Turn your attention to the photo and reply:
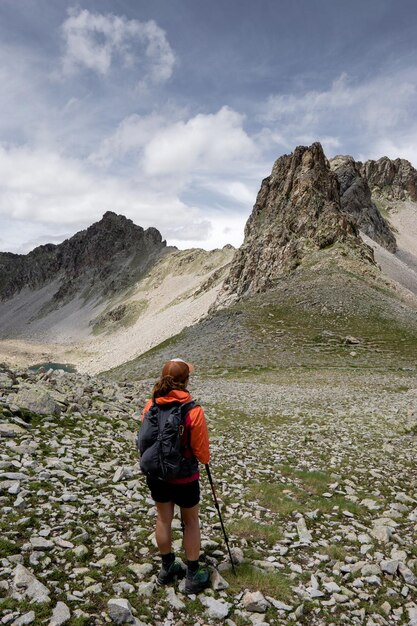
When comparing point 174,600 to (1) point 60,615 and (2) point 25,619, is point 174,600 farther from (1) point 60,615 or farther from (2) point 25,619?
(2) point 25,619

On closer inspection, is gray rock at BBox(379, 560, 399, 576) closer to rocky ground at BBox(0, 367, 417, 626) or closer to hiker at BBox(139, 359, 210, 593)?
rocky ground at BBox(0, 367, 417, 626)

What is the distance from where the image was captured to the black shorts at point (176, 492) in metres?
6.81

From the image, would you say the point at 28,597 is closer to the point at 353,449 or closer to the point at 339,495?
the point at 339,495

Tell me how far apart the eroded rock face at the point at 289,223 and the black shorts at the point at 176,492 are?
216 feet

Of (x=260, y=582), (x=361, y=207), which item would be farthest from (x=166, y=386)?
(x=361, y=207)

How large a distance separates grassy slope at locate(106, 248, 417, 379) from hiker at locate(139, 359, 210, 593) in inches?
1235

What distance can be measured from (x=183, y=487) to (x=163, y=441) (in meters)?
0.94

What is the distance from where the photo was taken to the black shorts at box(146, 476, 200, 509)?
22.4 feet

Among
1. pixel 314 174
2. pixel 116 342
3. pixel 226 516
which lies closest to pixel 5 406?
pixel 226 516

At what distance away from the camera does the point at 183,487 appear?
6816 mm

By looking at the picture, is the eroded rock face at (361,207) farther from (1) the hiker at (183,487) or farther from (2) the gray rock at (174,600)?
(2) the gray rock at (174,600)

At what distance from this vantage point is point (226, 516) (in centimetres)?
944

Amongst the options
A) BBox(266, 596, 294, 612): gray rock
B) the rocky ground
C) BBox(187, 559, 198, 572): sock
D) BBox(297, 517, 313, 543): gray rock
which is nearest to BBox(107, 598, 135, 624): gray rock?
the rocky ground

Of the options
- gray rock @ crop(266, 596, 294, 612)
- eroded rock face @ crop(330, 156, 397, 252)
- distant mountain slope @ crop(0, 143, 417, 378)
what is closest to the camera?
gray rock @ crop(266, 596, 294, 612)
